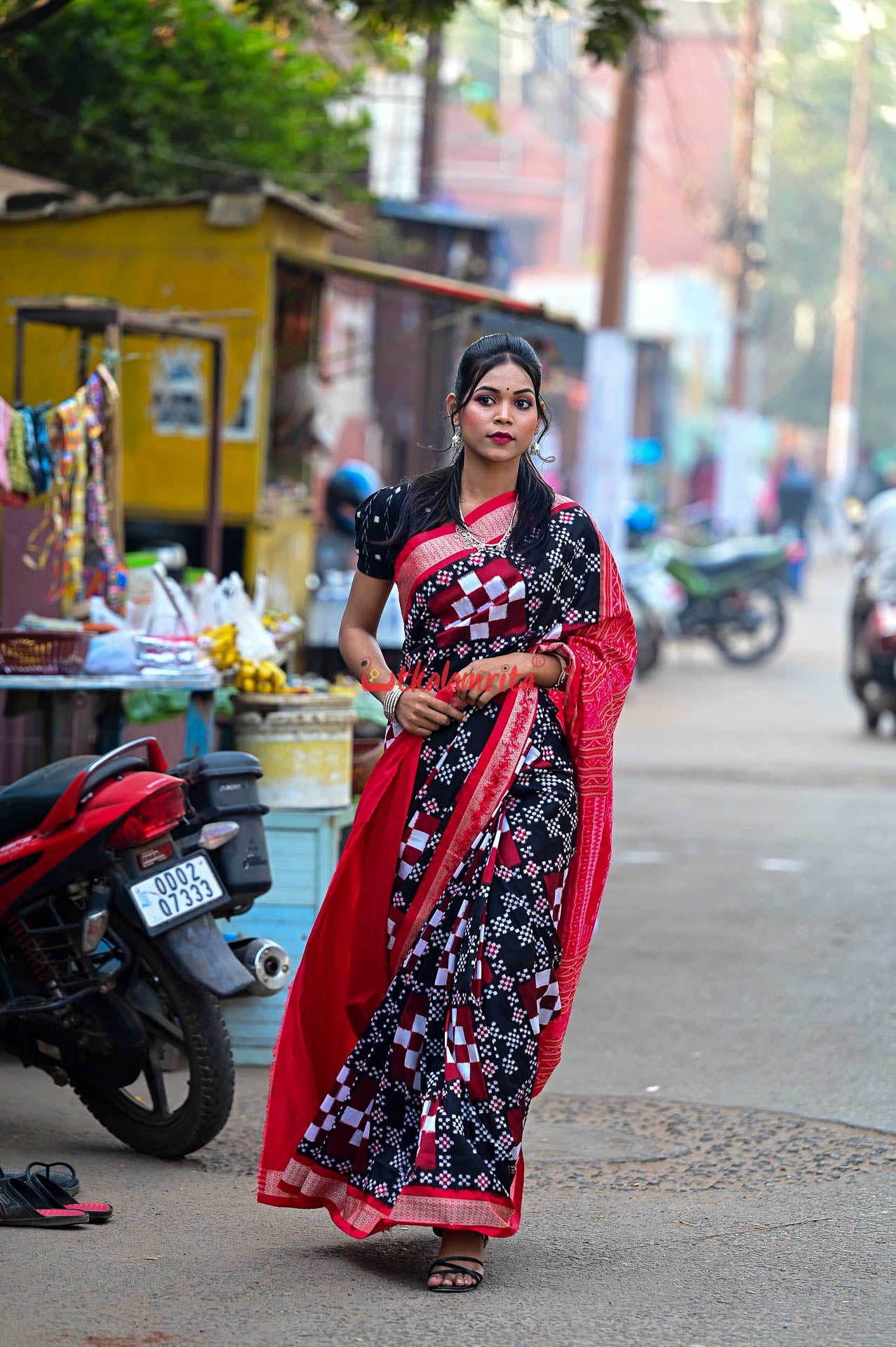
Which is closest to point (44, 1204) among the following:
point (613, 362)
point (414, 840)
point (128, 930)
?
point (128, 930)

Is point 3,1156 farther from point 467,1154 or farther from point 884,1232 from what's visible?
point 884,1232

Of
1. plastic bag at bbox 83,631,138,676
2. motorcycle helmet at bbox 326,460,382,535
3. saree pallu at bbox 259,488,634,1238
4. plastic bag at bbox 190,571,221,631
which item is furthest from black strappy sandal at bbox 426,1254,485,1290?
motorcycle helmet at bbox 326,460,382,535

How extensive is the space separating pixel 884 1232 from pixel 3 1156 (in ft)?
6.46

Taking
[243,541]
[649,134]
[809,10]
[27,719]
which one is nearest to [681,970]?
[27,719]

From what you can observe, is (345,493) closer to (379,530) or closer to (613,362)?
(613,362)

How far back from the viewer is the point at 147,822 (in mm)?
4270

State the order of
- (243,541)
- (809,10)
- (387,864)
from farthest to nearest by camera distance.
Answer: (809,10), (243,541), (387,864)

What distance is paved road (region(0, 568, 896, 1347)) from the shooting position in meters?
3.36

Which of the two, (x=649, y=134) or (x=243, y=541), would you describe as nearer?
(x=243, y=541)

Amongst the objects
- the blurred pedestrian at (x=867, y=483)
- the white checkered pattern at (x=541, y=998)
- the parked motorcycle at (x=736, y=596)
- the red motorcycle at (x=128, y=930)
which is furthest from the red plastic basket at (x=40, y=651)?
the blurred pedestrian at (x=867, y=483)

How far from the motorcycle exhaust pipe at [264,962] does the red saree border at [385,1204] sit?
755 mm

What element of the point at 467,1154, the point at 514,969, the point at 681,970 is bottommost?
the point at 681,970

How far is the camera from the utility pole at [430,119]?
16.1 meters

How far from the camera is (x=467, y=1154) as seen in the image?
136 inches
